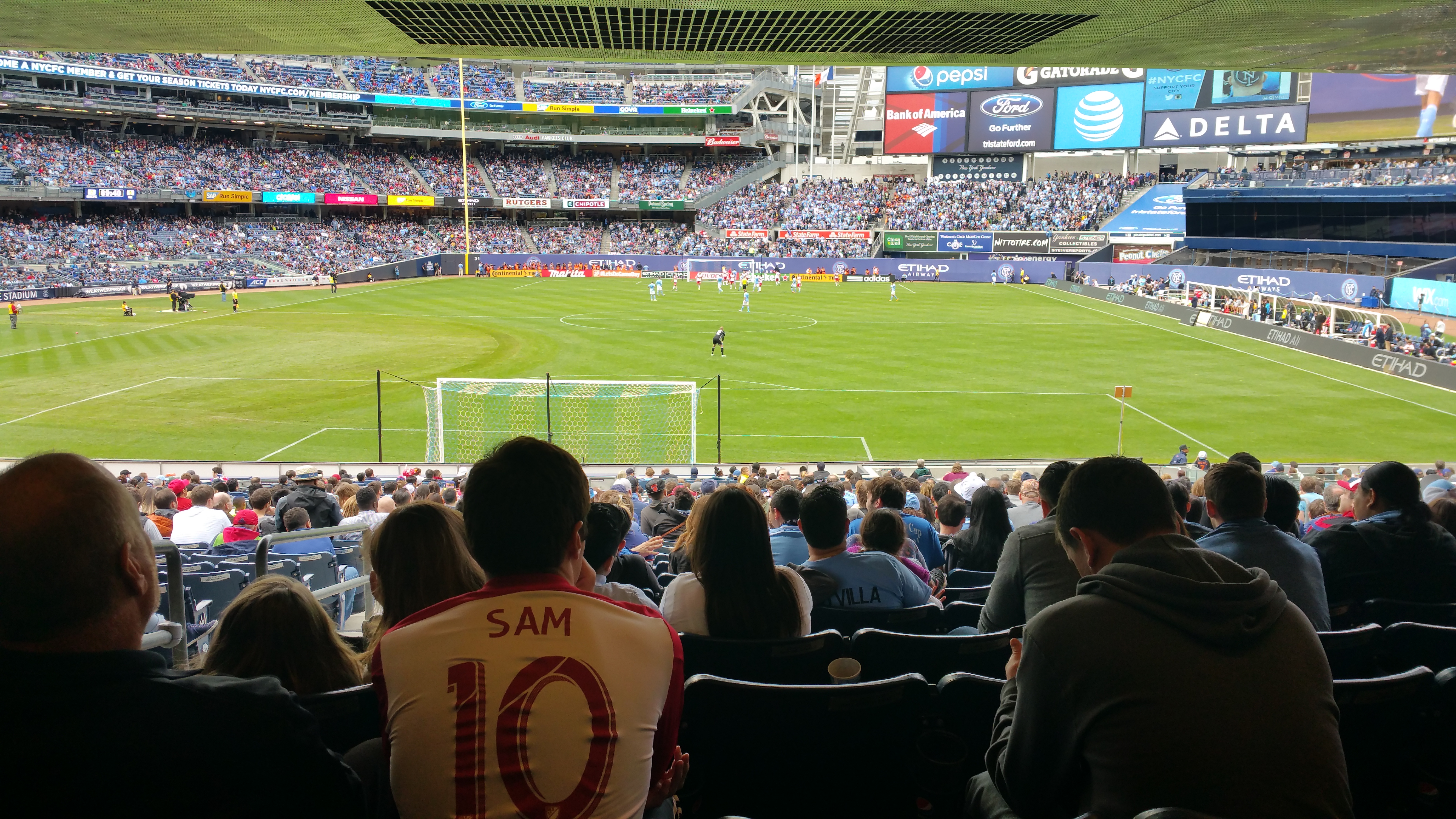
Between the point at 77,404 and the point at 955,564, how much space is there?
1021 inches

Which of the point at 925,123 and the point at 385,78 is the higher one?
the point at 385,78

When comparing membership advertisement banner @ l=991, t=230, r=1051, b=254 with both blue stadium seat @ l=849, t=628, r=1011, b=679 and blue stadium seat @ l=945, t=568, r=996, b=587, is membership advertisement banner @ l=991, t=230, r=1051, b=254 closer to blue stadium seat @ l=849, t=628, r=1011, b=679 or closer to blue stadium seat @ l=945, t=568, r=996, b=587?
blue stadium seat @ l=945, t=568, r=996, b=587

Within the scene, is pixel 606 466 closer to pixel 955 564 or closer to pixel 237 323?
pixel 955 564

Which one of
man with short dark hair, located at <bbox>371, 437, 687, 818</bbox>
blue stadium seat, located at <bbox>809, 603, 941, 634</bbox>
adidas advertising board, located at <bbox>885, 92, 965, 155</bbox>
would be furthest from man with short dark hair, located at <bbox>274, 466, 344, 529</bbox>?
adidas advertising board, located at <bbox>885, 92, 965, 155</bbox>

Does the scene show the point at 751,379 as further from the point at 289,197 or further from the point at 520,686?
the point at 289,197

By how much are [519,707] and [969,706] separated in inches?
91.8

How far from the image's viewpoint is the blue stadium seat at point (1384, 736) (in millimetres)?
3627

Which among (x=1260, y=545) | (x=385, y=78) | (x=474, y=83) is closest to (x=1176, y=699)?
(x=1260, y=545)

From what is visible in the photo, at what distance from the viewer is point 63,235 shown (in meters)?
60.1

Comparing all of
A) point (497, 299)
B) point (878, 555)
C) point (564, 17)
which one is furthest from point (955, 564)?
point (497, 299)

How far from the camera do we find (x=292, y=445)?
824 inches

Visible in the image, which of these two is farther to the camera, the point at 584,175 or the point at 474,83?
the point at 584,175

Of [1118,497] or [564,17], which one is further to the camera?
[564,17]

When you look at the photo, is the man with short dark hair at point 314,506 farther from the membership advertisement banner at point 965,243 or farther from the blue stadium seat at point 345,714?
the membership advertisement banner at point 965,243
